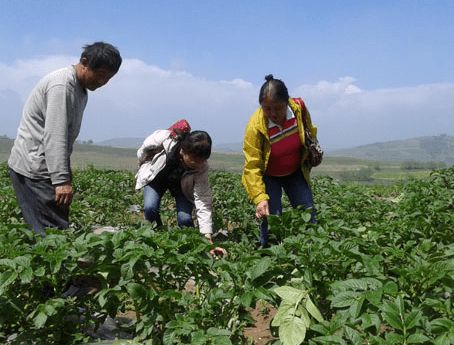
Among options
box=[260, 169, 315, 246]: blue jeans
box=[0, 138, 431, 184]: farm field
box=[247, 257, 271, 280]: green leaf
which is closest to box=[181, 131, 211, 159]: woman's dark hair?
box=[260, 169, 315, 246]: blue jeans

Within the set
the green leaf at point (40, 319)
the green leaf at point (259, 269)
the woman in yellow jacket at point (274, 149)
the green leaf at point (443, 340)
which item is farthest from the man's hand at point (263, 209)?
the green leaf at point (443, 340)

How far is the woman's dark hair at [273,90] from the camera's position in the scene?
11.9ft

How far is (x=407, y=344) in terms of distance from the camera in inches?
70.6

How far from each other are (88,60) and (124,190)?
4.97 m

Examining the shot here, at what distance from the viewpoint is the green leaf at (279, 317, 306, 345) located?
80.2 inches

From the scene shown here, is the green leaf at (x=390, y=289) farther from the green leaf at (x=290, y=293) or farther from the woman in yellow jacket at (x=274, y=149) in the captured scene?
the woman in yellow jacket at (x=274, y=149)

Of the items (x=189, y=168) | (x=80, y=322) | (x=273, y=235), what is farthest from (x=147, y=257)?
(x=189, y=168)

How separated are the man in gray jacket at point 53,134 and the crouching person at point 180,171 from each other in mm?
871

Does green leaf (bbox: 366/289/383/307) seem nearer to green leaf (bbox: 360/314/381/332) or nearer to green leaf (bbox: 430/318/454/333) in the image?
green leaf (bbox: 360/314/381/332)

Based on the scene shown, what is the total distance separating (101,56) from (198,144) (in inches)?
38.9

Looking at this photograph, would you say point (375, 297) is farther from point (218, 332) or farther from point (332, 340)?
point (218, 332)

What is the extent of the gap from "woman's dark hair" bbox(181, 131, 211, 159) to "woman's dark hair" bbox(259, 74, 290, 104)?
0.50 meters

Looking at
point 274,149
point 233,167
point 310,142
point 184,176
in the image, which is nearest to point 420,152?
point 233,167

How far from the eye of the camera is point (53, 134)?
2928mm
